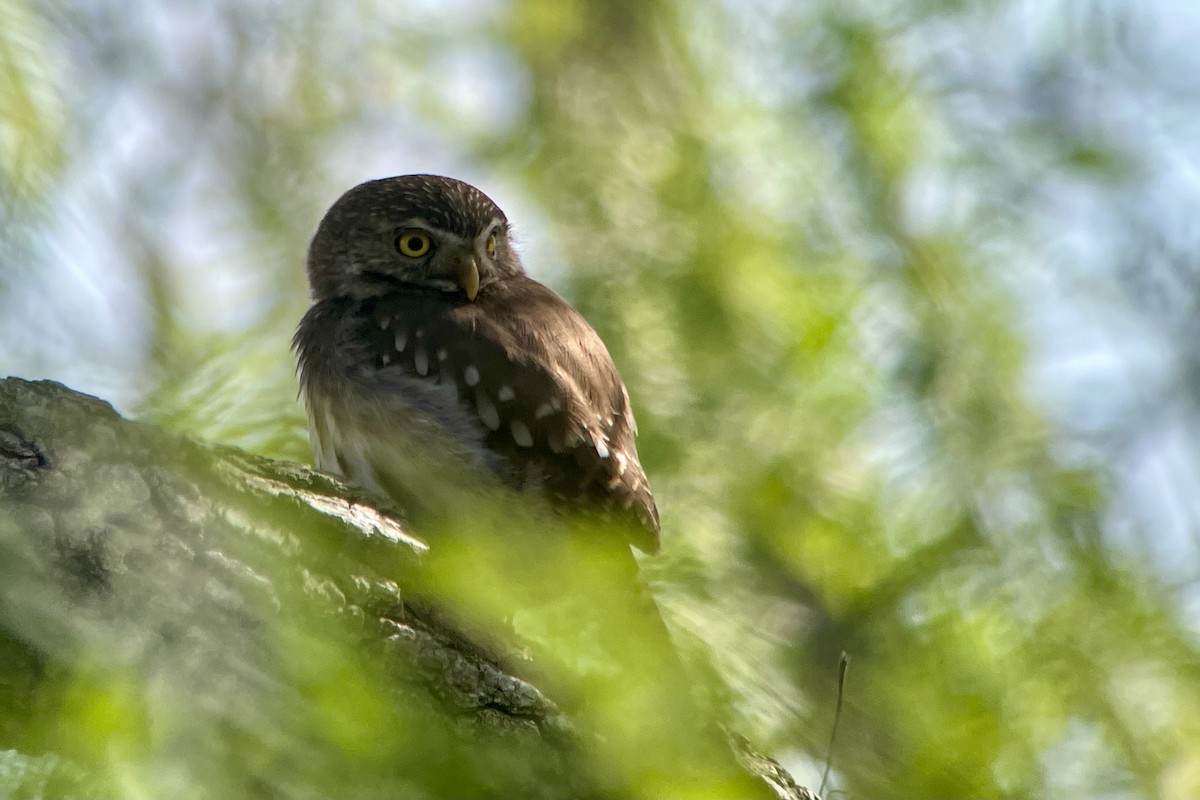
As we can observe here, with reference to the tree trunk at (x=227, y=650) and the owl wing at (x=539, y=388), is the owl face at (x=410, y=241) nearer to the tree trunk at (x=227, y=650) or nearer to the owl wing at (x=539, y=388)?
the owl wing at (x=539, y=388)

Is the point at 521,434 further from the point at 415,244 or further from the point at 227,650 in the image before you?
the point at 227,650

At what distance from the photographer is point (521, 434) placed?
3.67 meters

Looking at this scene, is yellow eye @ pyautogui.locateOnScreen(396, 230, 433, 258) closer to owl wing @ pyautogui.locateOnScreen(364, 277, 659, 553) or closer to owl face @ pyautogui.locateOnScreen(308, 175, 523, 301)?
owl face @ pyautogui.locateOnScreen(308, 175, 523, 301)

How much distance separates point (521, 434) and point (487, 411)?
5.8 inches

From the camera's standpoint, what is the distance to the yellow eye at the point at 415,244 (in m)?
4.82

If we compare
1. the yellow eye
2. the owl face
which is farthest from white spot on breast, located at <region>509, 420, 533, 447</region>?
the yellow eye

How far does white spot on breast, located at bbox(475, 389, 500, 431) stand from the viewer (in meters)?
3.71

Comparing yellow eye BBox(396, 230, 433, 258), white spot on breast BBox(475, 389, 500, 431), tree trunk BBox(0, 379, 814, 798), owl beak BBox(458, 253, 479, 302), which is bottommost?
tree trunk BBox(0, 379, 814, 798)

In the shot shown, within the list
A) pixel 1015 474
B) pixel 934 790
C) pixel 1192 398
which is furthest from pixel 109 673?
pixel 1192 398

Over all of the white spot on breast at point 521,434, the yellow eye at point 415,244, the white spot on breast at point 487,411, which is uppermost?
the yellow eye at point 415,244

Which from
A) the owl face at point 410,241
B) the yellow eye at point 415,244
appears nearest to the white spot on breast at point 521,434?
the owl face at point 410,241

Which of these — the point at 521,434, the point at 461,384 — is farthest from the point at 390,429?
the point at 521,434

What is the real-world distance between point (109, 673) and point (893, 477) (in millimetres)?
1904

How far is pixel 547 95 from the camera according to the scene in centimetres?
393
